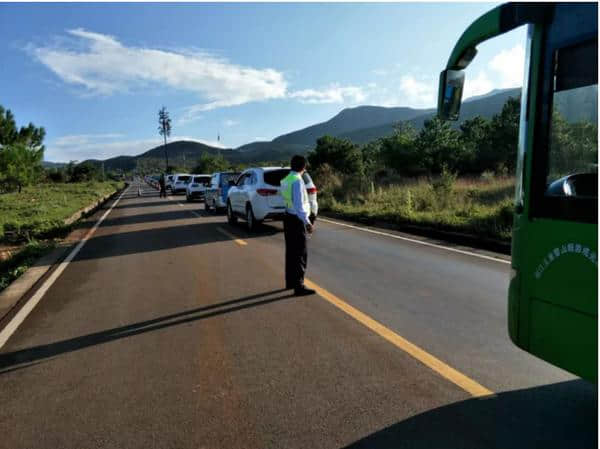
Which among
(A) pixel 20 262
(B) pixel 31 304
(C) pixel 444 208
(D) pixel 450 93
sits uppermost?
(D) pixel 450 93

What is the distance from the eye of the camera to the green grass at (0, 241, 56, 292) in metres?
9.07

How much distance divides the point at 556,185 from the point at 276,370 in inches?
103

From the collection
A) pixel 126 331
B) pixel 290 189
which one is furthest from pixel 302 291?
pixel 126 331

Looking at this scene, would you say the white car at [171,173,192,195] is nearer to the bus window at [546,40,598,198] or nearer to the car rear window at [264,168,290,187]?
the car rear window at [264,168,290,187]

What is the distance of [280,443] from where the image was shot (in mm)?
3172

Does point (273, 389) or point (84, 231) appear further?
point (84, 231)

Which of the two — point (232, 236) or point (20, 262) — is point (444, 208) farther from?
point (20, 262)

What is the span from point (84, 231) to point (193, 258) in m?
7.62

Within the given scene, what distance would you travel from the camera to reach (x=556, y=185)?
3.02 meters

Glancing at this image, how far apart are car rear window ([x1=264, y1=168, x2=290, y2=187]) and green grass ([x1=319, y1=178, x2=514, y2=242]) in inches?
152

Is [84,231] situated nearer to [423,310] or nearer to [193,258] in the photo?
[193,258]

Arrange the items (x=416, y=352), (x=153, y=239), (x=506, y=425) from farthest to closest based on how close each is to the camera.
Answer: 1. (x=153, y=239)
2. (x=416, y=352)
3. (x=506, y=425)

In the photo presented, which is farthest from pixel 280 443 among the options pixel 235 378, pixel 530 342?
pixel 530 342

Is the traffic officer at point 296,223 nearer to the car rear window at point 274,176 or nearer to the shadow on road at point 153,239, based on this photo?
the shadow on road at point 153,239
